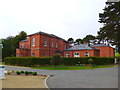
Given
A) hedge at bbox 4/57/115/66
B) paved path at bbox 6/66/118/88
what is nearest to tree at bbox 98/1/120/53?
hedge at bbox 4/57/115/66

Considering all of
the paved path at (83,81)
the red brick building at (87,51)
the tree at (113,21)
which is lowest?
Answer: the paved path at (83,81)

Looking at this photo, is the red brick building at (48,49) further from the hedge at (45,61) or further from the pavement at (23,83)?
the pavement at (23,83)

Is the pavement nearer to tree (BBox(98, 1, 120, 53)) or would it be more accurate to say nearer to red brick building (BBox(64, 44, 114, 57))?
tree (BBox(98, 1, 120, 53))

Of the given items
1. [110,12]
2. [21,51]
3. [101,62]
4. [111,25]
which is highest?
[110,12]

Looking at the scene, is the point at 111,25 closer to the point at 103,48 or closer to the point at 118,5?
the point at 118,5

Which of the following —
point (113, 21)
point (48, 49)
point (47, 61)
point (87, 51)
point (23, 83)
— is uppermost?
point (113, 21)

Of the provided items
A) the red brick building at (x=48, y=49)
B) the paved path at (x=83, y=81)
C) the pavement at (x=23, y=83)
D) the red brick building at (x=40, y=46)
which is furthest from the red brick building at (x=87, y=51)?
the pavement at (x=23, y=83)

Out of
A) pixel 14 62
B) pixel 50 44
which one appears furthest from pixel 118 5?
pixel 14 62

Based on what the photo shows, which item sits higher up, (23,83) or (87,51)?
(87,51)

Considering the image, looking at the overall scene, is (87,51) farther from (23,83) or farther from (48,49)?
(23,83)

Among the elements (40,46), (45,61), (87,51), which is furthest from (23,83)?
(87,51)

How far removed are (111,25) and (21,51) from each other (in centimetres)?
2467

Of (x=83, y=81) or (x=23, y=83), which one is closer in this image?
(x=23, y=83)

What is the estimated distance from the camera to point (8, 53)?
47562 millimetres
